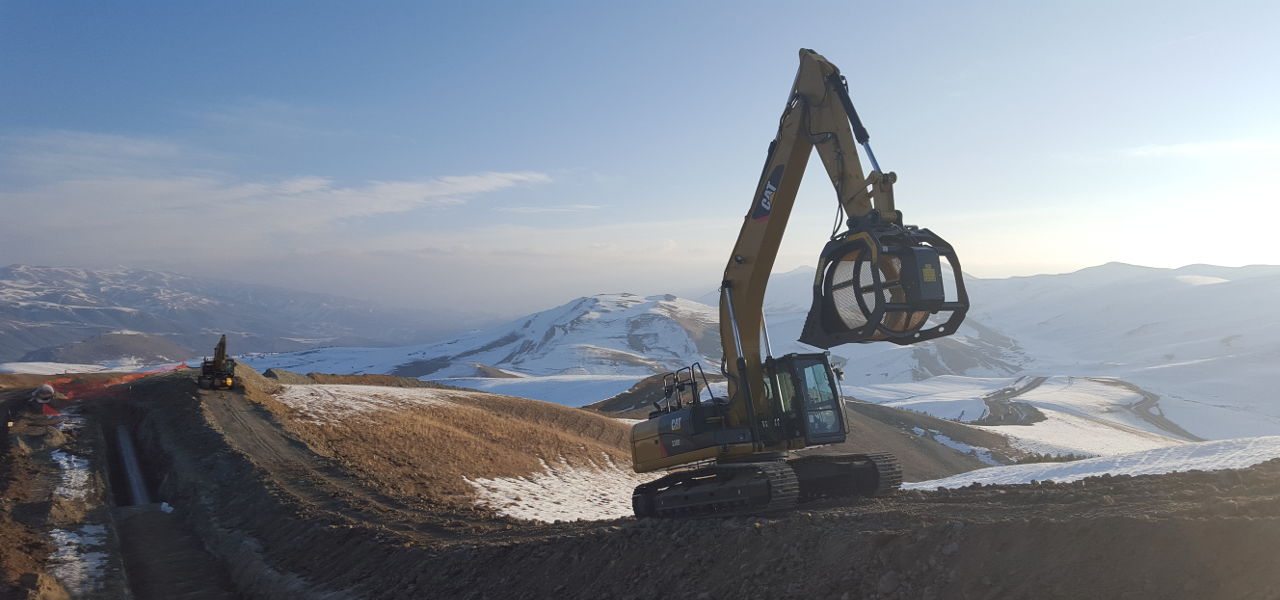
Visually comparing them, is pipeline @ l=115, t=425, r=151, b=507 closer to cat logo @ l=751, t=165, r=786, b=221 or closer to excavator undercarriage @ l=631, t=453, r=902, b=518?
excavator undercarriage @ l=631, t=453, r=902, b=518

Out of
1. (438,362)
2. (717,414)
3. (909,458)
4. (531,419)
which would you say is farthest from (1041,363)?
(717,414)

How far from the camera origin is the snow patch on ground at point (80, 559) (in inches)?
515

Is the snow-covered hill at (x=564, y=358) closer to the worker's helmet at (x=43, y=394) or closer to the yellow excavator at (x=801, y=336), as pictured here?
the worker's helmet at (x=43, y=394)

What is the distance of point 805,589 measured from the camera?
7.89 m

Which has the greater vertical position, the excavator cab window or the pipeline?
the excavator cab window

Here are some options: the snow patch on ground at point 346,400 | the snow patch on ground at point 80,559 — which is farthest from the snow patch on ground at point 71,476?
the snow patch on ground at point 346,400

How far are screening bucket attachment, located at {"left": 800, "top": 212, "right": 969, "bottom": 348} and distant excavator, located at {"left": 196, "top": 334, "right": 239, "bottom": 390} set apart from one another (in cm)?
2812

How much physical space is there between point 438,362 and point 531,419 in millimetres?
149483

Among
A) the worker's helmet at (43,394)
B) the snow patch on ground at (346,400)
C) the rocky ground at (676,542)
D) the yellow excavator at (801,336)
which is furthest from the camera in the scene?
the snow patch on ground at (346,400)

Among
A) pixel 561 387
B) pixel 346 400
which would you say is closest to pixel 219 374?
pixel 346 400

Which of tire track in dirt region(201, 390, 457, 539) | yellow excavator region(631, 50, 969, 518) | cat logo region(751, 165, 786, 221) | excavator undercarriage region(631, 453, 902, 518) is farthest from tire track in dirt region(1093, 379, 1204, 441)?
tire track in dirt region(201, 390, 457, 539)

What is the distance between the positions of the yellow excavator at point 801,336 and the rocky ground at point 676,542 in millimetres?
905

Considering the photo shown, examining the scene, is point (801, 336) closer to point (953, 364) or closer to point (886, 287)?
point (886, 287)

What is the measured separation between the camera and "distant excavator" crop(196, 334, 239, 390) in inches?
1217
